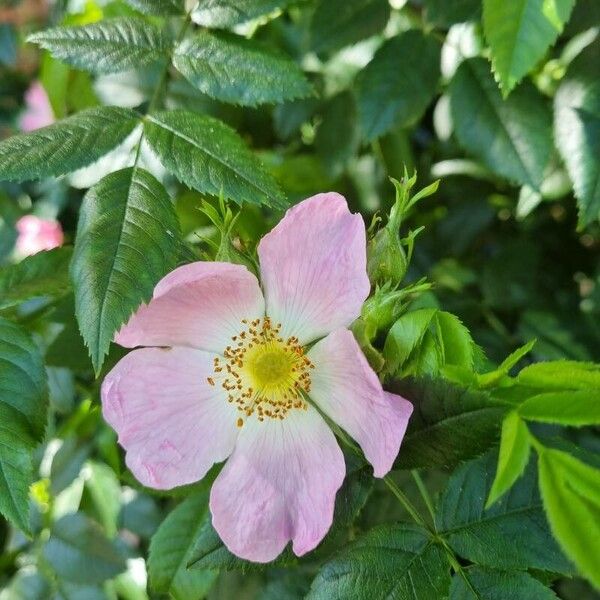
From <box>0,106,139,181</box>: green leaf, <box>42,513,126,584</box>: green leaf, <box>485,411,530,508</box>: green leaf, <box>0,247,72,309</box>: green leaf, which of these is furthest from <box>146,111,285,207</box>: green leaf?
<box>42,513,126,584</box>: green leaf

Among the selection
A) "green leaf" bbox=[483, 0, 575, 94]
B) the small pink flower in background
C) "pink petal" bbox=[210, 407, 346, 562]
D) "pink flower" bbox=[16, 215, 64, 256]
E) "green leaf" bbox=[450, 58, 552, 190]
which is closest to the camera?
"pink petal" bbox=[210, 407, 346, 562]

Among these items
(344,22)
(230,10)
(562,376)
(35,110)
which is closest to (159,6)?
(230,10)

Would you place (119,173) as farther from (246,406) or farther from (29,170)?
(246,406)

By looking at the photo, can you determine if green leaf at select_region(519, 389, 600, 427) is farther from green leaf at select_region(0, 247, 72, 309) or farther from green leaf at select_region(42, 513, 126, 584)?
green leaf at select_region(42, 513, 126, 584)

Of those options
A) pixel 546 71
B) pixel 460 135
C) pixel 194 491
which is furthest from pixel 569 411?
pixel 546 71

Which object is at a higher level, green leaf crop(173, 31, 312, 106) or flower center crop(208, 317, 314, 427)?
green leaf crop(173, 31, 312, 106)
